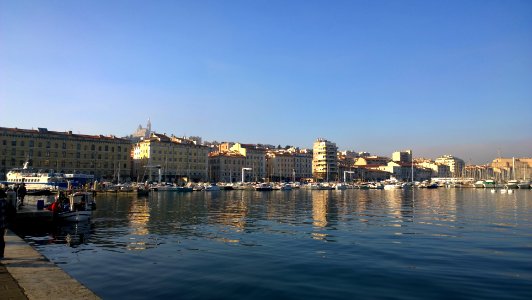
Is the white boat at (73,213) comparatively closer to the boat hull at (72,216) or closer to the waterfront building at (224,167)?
A: the boat hull at (72,216)

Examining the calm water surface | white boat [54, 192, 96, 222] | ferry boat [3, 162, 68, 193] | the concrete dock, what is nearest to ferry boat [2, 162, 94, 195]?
ferry boat [3, 162, 68, 193]

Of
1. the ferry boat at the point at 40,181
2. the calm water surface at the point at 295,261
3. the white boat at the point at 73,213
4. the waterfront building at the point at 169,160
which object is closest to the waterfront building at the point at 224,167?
the waterfront building at the point at 169,160

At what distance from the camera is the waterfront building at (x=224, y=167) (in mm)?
162625

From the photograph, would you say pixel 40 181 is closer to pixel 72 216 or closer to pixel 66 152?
pixel 66 152

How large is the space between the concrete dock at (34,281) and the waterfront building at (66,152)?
107 m

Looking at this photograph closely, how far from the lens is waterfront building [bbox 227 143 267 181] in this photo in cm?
17275

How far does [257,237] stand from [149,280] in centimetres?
1012

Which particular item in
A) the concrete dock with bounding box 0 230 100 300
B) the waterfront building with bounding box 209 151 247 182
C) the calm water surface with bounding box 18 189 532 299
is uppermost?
the waterfront building with bounding box 209 151 247 182

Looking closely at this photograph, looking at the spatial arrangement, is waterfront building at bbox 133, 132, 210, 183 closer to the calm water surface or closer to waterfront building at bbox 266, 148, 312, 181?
waterfront building at bbox 266, 148, 312, 181

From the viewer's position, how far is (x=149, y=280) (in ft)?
45.0

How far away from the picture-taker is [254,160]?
574 feet

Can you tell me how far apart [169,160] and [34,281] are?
134 metres

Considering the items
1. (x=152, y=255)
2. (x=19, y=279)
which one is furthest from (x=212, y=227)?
(x=19, y=279)

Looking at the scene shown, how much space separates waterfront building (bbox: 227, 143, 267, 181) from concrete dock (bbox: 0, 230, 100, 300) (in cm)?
15861
